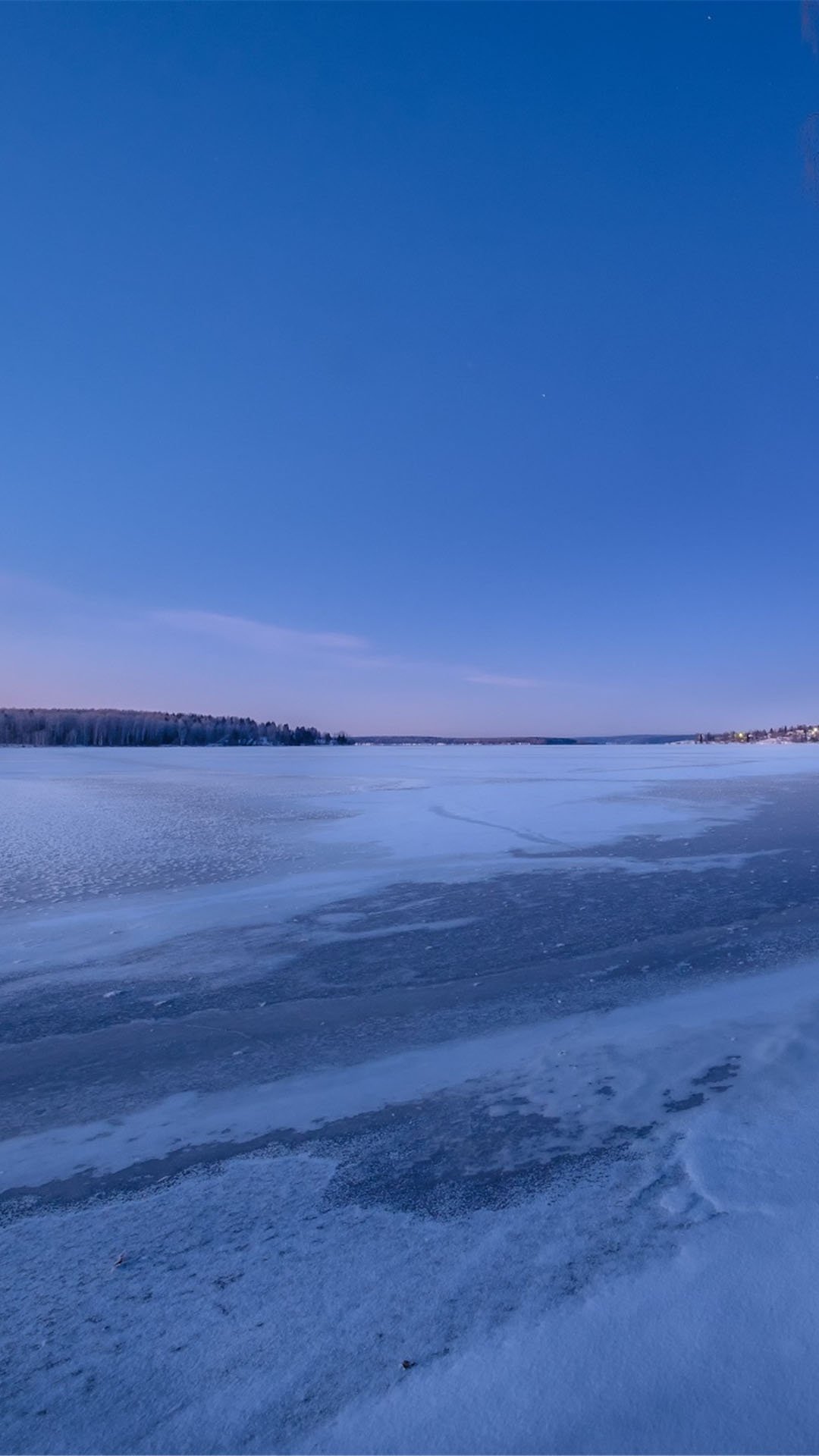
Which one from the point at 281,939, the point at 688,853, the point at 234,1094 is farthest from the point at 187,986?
the point at 688,853

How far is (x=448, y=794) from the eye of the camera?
1559 centimetres

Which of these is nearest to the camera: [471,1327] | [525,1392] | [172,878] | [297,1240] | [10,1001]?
[525,1392]

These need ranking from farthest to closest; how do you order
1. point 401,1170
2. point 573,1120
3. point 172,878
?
point 172,878, point 573,1120, point 401,1170

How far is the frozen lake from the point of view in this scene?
1482 mm

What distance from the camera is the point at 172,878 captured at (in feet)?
22.4

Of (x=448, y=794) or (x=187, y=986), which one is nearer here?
(x=187, y=986)

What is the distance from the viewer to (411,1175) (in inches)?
88.2

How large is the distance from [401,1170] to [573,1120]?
28.2 inches

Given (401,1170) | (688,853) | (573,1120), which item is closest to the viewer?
(401,1170)

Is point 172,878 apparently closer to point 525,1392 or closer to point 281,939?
point 281,939

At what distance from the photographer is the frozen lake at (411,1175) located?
148 cm

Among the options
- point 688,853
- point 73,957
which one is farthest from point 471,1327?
point 688,853

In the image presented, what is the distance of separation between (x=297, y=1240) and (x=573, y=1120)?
1.13 metres

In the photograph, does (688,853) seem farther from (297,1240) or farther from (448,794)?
(448,794)
